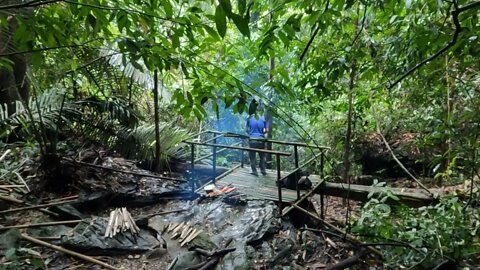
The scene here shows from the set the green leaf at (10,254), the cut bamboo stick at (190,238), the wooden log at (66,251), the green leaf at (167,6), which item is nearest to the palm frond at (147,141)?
the cut bamboo stick at (190,238)

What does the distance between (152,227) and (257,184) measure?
6.80 feet

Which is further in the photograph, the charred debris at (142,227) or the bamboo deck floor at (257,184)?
the bamboo deck floor at (257,184)

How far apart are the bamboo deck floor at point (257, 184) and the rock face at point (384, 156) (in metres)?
3.02

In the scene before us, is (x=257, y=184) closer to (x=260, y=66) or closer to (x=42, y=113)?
(x=260, y=66)

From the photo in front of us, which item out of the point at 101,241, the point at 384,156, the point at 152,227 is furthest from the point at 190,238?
the point at 384,156

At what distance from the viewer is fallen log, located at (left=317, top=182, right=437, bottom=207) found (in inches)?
162

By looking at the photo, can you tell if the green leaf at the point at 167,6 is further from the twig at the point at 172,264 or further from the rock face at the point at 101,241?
the rock face at the point at 101,241

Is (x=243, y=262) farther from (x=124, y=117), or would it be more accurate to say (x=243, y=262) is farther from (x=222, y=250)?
(x=124, y=117)

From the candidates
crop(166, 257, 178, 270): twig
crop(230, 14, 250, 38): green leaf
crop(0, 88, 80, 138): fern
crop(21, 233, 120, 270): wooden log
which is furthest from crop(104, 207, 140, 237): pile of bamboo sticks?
crop(230, 14, 250, 38): green leaf

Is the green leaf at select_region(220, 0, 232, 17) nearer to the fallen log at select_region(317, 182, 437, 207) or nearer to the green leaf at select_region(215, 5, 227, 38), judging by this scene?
the green leaf at select_region(215, 5, 227, 38)

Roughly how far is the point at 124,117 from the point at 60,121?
0.99 meters

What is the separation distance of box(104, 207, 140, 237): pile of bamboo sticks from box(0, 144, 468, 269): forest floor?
8 centimetres

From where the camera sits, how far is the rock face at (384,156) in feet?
26.6

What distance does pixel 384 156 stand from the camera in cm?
854
